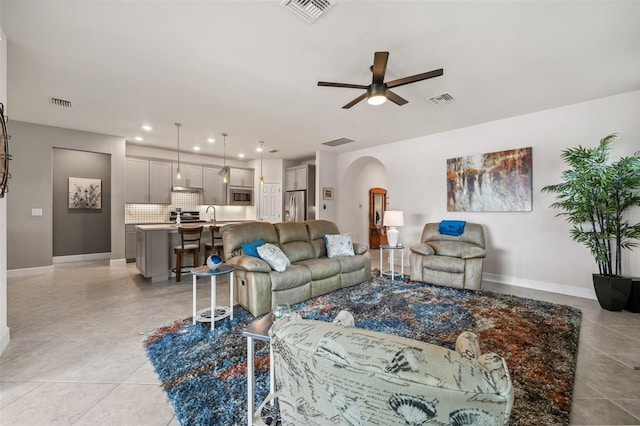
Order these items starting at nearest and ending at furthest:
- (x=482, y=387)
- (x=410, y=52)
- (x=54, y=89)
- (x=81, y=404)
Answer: (x=482, y=387)
(x=81, y=404)
(x=410, y=52)
(x=54, y=89)

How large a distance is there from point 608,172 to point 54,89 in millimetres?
6960

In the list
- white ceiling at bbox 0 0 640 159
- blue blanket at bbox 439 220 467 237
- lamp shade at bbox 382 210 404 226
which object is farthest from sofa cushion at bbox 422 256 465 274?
white ceiling at bbox 0 0 640 159

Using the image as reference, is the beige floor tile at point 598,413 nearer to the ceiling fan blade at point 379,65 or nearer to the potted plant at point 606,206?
the potted plant at point 606,206

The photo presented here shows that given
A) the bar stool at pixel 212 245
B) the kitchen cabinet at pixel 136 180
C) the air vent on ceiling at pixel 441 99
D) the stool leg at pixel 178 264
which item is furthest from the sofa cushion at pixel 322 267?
the kitchen cabinet at pixel 136 180

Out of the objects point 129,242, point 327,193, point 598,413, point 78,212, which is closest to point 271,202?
point 327,193

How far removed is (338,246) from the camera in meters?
4.36

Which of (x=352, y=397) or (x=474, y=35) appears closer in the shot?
(x=352, y=397)

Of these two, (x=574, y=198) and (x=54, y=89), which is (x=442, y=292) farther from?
(x=54, y=89)

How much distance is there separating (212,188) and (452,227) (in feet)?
20.0

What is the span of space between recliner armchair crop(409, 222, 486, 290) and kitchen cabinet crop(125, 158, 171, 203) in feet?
19.7

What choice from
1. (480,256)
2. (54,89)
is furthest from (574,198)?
(54,89)

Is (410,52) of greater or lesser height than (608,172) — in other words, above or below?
above

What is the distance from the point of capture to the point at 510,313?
317cm

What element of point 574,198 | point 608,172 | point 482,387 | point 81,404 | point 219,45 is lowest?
point 81,404
